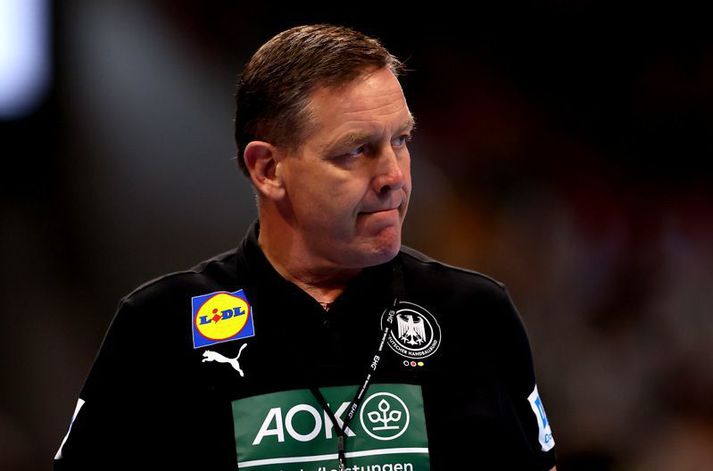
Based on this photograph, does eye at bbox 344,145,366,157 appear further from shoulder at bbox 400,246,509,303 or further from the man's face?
shoulder at bbox 400,246,509,303

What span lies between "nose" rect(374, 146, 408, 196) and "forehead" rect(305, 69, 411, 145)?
0.16 ft

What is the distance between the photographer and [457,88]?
11.7 feet

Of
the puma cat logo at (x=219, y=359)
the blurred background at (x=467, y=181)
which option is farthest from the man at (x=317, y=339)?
the blurred background at (x=467, y=181)

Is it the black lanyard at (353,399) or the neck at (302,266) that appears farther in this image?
the neck at (302,266)

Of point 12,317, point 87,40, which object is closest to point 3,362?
point 12,317

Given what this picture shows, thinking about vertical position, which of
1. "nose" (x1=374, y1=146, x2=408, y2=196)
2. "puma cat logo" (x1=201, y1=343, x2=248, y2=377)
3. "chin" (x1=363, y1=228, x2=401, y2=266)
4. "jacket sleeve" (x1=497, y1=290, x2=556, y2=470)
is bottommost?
"jacket sleeve" (x1=497, y1=290, x2=556, y2=470)

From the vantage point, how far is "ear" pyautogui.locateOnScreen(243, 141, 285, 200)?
64.7 inches

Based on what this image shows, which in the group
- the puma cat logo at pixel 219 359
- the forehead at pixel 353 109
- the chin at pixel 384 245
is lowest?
the puma cat logo at pixel 219 359

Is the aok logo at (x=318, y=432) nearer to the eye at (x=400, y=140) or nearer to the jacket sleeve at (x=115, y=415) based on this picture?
the jacket sleeve at (x=115, y=415)

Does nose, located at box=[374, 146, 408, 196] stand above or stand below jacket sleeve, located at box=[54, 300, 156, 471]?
above

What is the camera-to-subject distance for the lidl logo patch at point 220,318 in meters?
1.63

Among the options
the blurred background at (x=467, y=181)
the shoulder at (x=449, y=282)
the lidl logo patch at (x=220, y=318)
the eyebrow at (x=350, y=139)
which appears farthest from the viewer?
the blurred background at (x=467, y=181)

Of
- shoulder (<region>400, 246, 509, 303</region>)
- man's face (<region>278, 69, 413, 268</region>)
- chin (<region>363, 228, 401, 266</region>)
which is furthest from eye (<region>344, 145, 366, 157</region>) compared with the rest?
shoulder (<region>400, 246, 509, 303</region>)

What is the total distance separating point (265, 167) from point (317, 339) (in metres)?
0.33
